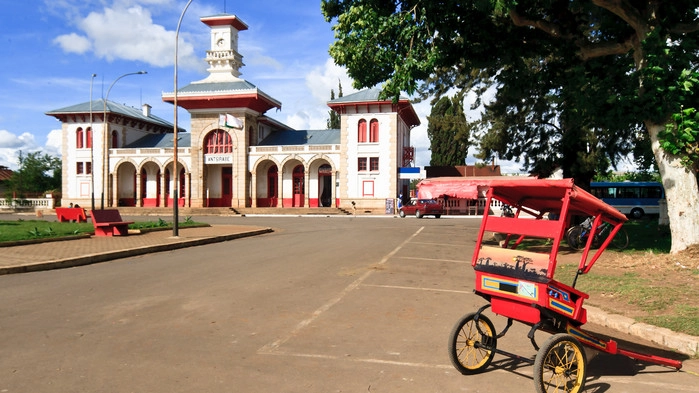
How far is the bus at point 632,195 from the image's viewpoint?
1624 inches

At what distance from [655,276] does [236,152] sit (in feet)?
141

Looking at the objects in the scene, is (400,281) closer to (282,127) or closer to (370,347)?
(370,347)

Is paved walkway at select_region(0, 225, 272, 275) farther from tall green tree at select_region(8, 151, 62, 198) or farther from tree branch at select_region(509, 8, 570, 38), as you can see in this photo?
tall green tree at select_region(8, 151, 62, 198)

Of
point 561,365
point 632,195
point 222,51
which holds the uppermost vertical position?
point 222,51

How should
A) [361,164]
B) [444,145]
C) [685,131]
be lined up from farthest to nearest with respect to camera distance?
[444,145], [361,164], [685,131]

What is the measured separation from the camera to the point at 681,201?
36.8ft

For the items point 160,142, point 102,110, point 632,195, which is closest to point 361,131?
point 160,142

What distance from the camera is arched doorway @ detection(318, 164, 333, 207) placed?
160 feet

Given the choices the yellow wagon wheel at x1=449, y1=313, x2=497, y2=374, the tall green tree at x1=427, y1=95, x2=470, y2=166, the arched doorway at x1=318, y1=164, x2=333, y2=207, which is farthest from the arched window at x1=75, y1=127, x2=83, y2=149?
the yellow wagon wheel at x1=449, y1=313, x2=497, y2=374

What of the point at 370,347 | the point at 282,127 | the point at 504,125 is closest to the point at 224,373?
the point at 370,347

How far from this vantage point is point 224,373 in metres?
4.50

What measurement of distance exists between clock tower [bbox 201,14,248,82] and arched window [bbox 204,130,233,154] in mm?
5645

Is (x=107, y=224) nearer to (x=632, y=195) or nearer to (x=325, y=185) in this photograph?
(x=325, y=185)

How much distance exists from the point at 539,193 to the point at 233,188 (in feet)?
150
